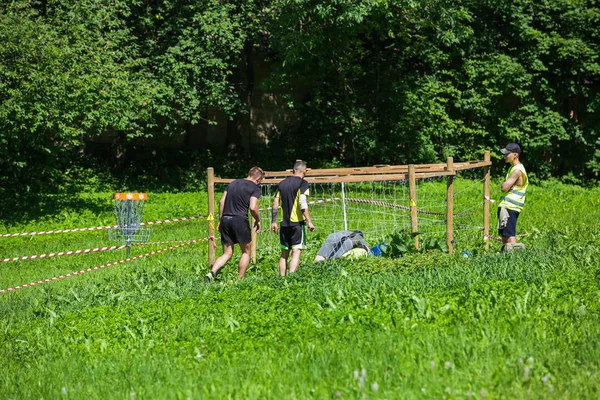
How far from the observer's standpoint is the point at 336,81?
30.4 m

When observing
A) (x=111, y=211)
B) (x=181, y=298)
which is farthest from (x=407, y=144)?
(x=181, y=298)

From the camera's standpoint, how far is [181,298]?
998cm

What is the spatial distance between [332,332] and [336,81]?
23.6 meters

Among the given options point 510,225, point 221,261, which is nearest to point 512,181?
point 510,225

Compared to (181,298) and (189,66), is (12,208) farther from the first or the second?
(181,298)

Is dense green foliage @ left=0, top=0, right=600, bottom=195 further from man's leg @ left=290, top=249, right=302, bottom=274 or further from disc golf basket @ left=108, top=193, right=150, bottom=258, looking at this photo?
man's leg @ left=290, top=249, right=302, bottom=274

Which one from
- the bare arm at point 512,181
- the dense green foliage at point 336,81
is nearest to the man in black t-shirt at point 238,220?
the bare arm at point 512,181

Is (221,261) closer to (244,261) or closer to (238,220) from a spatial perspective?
(244,261)

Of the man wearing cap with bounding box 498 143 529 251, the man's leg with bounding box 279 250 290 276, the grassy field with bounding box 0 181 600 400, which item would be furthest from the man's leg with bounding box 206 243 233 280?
the man wearing cap with bounding box 498 143 529 251

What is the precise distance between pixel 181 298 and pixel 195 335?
197 centimetres

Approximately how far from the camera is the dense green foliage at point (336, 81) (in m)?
24.9

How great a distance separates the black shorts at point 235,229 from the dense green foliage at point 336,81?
36.2 ft

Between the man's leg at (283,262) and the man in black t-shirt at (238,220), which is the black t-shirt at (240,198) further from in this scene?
the man's leg at (283,262)

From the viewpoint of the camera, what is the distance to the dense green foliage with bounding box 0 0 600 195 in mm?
24859
